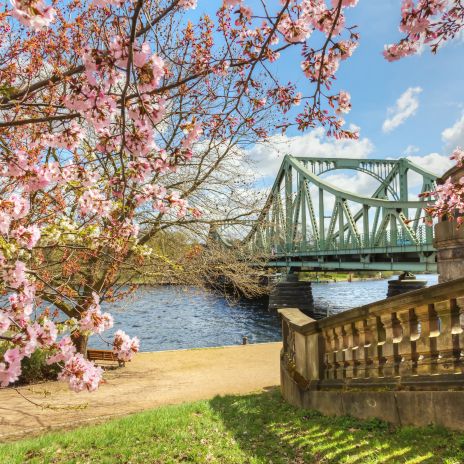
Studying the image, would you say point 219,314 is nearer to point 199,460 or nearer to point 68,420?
point 68,420

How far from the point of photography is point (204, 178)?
12.6 meters

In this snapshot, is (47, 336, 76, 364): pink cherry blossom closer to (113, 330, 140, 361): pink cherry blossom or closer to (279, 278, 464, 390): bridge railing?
(113, 330, 140, 361): pink cherry blossom

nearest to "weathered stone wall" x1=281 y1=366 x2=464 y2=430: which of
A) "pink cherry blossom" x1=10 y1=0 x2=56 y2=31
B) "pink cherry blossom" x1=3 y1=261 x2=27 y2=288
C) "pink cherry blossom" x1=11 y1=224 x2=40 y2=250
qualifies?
"pink cherry blossom" x1=3 y1=261 x2=27 y2=288

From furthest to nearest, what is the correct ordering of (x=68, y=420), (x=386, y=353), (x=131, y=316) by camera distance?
1. (x=131, y=316)
2. (x=68, y=420)
3. (x=386, y=353)

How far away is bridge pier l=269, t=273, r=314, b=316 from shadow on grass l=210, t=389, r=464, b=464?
113 feet

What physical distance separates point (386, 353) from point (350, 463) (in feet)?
4.06

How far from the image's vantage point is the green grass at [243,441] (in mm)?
3811

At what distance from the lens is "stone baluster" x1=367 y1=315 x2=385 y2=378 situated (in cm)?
472

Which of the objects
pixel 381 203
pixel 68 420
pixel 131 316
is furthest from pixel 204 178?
pixel 131 316

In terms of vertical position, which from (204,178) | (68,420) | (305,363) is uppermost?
(204,178)

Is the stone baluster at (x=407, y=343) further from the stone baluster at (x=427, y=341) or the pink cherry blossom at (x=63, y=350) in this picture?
the pink cherry blossom at (x=63, y=350)

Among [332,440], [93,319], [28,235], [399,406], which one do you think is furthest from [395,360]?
[28,235]

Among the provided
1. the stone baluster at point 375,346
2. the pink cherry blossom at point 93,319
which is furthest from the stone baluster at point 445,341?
the pink cherry blossom at point 93,319

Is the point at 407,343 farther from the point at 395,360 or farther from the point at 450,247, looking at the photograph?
the point at 450,247
